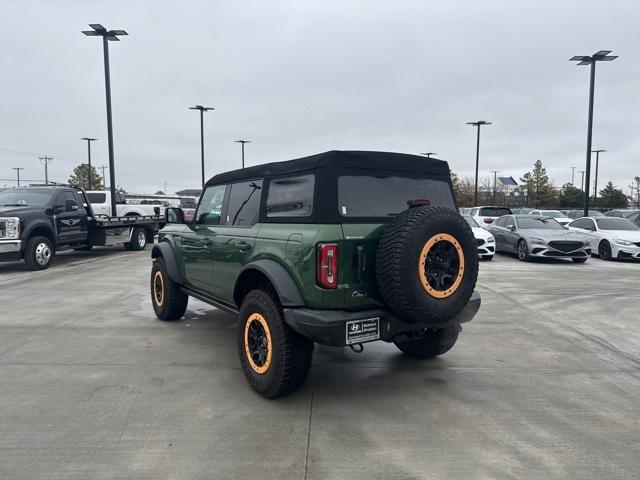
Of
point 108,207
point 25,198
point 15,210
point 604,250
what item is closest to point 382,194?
point 15,210

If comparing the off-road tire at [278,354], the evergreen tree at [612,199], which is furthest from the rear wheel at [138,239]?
the evergreen tree at [612,199]

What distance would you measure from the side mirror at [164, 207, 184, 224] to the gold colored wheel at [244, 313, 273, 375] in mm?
2273

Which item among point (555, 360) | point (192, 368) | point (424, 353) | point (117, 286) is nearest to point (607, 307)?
point (555, 360)

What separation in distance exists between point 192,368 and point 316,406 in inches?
55.6

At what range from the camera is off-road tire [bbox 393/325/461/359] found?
4360 mm

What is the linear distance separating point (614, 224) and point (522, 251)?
372cm

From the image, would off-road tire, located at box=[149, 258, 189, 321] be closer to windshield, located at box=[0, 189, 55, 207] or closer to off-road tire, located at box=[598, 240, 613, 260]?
windshield, located at box=[0, 189, 55, 207]

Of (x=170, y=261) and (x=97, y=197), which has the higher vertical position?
(x=97, y=197)

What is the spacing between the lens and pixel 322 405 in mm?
3562

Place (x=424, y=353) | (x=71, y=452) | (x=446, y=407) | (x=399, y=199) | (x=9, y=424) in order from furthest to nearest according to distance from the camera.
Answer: (x=424, y=353), (x=399, y=199), (x=446, y=407), (x=9, y=424), (x=71, y=452)

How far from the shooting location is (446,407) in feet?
11.6

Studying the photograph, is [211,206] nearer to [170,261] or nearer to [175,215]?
[175,215]

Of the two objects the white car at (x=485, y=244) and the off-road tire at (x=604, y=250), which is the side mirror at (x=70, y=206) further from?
the off-road tire at (x=604, y=250)

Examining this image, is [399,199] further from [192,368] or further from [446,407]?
[192,368]
